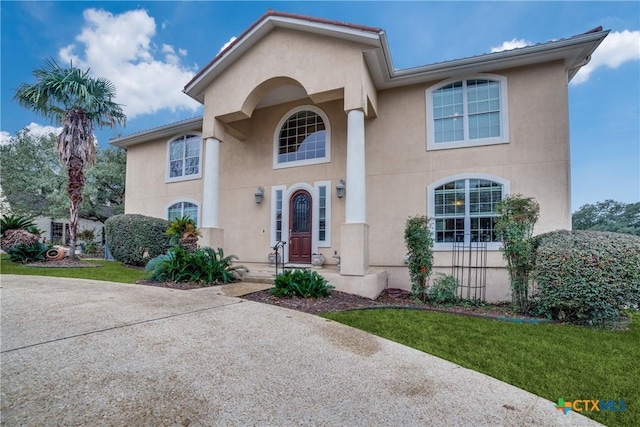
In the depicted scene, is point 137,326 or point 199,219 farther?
point 199,219

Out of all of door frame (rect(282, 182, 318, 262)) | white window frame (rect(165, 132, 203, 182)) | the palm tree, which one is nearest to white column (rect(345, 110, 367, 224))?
door frame (rect(282, 182, 318, 262))

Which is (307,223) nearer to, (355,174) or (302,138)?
(302,138)

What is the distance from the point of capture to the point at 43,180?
1958 cm

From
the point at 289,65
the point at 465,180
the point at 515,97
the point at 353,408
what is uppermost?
the point at 289,65

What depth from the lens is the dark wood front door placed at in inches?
398

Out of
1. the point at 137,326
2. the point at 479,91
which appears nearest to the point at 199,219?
the point at 137,326

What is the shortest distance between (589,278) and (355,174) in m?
4.86

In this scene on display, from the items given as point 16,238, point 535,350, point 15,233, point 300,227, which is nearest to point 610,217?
point 300,227

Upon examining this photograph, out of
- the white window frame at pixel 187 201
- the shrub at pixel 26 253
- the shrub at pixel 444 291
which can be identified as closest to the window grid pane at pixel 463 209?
the shrub at pixel 444 291

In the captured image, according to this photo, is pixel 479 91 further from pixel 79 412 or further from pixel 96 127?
pixel 96 127

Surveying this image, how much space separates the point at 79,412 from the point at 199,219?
10542 millimetres

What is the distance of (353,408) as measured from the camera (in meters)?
2.54

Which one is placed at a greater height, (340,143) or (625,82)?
(625,82)

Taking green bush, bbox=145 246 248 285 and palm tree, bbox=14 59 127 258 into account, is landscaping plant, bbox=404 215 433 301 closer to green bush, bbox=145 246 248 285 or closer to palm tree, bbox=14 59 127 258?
green bush, bbox=145 246 248 285
